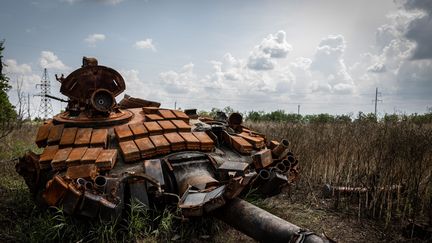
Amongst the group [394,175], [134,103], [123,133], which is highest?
[134,103]

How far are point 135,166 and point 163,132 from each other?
60cm

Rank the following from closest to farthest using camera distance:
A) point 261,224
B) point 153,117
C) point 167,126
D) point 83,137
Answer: point 261,224
point 83,137
point 167,126
point 153,117

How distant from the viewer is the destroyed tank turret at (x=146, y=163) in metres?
3.27

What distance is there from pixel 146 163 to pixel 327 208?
8.78 ft

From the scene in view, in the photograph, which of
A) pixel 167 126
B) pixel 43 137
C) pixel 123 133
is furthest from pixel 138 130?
pixel 43 137

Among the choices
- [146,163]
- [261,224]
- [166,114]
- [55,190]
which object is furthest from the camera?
[166,114]

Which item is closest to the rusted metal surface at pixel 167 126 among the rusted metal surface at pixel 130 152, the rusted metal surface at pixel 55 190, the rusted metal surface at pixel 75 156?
the rusted metal surface at pixel 130 152

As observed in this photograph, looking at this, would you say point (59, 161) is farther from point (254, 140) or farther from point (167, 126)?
point (254, 140)

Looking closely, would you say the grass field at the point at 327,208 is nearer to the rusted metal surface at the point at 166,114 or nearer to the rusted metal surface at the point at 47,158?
the rusted metal surface at the point at 47,158

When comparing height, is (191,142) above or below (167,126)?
below

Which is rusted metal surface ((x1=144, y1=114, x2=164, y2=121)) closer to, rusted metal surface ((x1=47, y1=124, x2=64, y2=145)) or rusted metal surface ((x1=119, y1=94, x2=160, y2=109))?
rusted metal surface ((x1=119, y1=94, x2=160, y2=109))

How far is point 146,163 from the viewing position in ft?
13.1

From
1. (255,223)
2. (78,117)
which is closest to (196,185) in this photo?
(255,223)

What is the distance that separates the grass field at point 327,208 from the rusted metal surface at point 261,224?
65 centimetres
